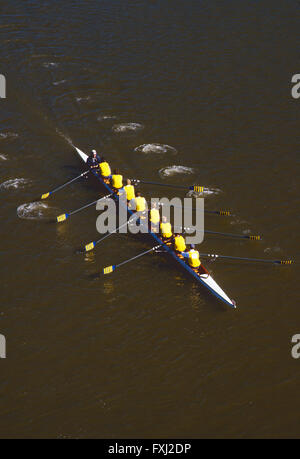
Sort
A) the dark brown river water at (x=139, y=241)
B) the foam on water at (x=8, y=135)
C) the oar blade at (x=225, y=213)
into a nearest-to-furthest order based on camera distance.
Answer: the dark brown river water at (x=139, y=241)
the oar blade at (x=225, y=213)
the foam on water at (x=8, y=135)

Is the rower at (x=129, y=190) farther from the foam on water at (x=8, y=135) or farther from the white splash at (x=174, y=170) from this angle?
the foam on water at (x=8, y=135)

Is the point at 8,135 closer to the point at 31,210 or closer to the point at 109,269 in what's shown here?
the point at 31,210

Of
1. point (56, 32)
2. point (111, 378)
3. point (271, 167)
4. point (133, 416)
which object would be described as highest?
point (56, 32)

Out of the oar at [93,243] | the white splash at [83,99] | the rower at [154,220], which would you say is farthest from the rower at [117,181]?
the white splash at [83,99]

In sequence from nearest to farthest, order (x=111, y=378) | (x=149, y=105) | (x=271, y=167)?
(x=111, y=378), (x=271, y=167), (x=149, y=105)

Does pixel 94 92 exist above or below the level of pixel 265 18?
below

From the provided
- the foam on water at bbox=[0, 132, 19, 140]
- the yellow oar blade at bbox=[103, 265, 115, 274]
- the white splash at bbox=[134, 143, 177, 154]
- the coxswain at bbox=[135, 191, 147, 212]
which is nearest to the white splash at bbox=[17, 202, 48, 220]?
the coxswain at bbox=[135, 191, 147, 212]
